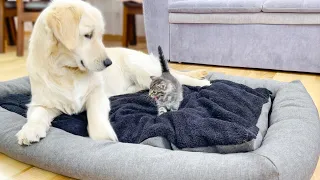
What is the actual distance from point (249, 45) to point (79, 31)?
2.15 meters

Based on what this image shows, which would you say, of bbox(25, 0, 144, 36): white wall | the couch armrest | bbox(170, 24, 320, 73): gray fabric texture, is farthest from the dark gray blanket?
bbox(25, 0, 144, 36): white wall

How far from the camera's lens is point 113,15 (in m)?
5.30

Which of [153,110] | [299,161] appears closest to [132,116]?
[153,110]

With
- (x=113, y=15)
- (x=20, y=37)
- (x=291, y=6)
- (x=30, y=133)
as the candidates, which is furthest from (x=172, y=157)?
(x=113, y=15)

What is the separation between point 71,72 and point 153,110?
1.54ft

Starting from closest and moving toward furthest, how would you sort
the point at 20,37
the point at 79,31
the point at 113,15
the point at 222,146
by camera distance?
the point at 222,146 → the point at 79,31 → the point at 20,37 → the point at 113,15

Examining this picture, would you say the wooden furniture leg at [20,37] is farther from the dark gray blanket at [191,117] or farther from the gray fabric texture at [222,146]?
the gray fabric texture at [222,146]

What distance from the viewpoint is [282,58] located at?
3152mm

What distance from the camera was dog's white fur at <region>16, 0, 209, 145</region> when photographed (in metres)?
1.45

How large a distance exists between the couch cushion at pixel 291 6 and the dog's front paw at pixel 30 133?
2304 millimetres

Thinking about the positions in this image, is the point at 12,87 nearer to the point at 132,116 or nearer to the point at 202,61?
the point at 132,116

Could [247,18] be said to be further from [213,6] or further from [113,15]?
[113,15]

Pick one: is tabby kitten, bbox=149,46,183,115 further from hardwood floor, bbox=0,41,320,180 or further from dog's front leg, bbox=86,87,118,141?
hardwood floor, bbox=0,41,320,180

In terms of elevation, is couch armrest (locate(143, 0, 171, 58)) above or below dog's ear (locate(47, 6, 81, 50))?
below
